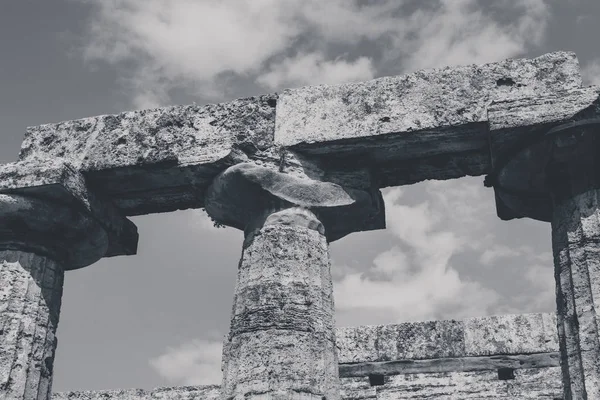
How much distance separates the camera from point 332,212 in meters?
7.56

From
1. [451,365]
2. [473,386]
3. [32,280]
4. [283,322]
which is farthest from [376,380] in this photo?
[32,280]

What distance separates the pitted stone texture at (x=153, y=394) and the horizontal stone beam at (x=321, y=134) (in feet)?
14.6

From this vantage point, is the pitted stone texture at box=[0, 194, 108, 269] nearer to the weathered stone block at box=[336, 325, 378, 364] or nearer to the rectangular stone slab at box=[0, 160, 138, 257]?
the rectangular stone slab at box=[0, 160, 138, 257]

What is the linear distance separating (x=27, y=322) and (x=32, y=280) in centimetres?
44

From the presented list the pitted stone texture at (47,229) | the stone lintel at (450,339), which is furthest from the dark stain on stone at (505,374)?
the pitted stone texture at (47,229)

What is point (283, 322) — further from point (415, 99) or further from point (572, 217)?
point (572, 217)

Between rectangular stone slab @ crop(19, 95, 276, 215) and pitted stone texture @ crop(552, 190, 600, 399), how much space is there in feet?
9.10

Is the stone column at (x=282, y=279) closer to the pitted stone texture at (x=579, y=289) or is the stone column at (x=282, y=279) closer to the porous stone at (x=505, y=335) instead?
the pitted stone texture at (x=579, y=289)

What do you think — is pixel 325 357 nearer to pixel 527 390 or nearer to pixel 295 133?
pixel 295 133

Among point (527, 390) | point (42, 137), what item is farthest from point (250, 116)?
point (527, 390)

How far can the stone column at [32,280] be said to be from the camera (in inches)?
298

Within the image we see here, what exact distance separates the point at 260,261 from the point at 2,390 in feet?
8.65

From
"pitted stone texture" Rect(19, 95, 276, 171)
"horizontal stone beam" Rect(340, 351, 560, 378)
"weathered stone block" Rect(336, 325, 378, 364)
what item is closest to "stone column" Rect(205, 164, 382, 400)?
"pitted stone texture" Rect(19, 95, 276, 171)

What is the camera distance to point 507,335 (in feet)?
36.8
